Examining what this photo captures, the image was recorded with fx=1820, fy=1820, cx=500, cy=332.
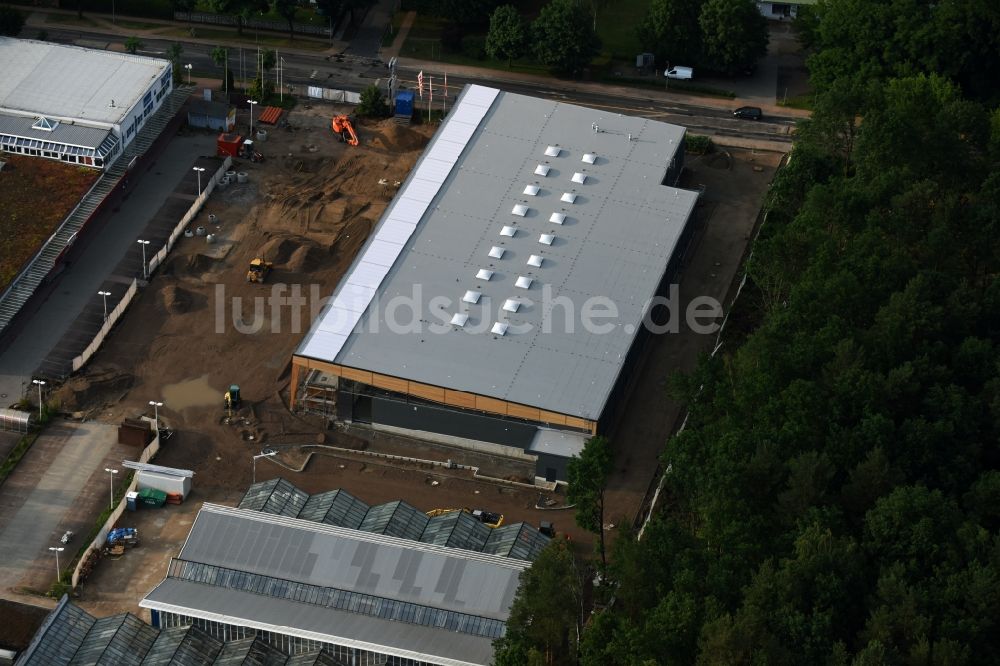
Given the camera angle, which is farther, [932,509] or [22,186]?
[22,186]

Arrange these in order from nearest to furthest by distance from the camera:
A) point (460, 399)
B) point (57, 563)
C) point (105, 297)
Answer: point (57, 563)
point (460, 399)
point (105, 297)

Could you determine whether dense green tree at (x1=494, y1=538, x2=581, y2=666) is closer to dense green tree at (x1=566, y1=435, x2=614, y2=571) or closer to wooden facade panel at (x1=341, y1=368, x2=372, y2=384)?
dense green tree at (x1=566, y1=435, x2=614, y2=571)

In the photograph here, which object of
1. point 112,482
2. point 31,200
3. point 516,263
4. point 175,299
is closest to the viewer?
point 112,482

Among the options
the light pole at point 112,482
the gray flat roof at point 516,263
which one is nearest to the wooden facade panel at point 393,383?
the gray flat roof at point 516,263

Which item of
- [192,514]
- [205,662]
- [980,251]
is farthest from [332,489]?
[980,251]

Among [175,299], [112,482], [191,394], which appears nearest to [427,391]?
[191,394]

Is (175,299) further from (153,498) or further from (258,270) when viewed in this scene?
(153,498)

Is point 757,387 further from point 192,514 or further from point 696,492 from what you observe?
point 192,514
